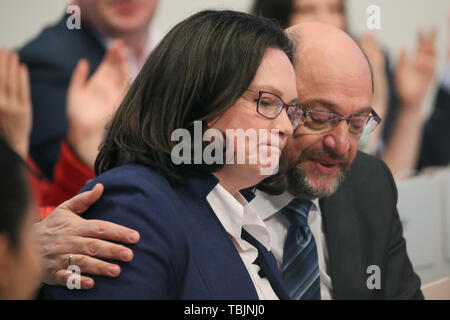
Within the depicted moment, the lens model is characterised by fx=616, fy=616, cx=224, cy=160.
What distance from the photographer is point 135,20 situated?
2432 millimetres

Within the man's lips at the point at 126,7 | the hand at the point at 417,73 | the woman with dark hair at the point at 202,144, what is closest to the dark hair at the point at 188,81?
the woman with dark hair at the point at 202,144

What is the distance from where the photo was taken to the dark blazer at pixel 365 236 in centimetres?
132

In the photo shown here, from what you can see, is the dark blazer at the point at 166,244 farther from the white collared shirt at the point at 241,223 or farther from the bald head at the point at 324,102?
the bald head at the point at 324,102

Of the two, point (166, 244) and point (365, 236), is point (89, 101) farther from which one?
point (166, 244)

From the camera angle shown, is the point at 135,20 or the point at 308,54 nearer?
the point at 308,54

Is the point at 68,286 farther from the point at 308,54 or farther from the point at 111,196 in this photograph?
the point at 308,54

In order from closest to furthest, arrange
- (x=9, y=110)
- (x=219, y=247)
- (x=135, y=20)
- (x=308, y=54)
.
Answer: (x=219, y=247)
(x=308, y=54)
(x=9, y=110)
(x=135, y=20)

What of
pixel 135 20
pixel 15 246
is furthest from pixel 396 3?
pixel 15 246

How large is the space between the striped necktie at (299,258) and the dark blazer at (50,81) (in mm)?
1276

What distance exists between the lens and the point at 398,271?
1403mm

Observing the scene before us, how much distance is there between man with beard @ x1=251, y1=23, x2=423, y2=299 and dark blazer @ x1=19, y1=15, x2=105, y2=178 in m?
1.25

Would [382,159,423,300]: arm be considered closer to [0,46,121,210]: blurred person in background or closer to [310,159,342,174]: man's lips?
[310,159,342,174]: man's lips

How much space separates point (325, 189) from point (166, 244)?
18.6 inches
